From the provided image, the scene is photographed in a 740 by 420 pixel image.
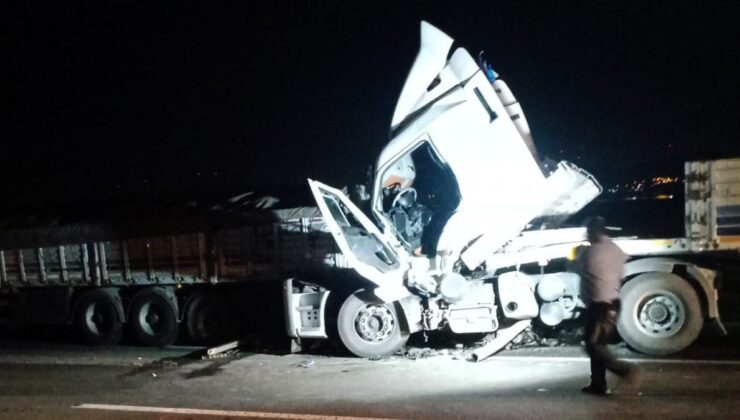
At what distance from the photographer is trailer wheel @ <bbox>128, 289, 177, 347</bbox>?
11266 millimetres

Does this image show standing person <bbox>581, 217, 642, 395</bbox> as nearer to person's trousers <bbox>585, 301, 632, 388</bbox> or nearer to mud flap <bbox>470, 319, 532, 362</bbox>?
person's trousers <bbox>585, 301, 632, 388</bbox>

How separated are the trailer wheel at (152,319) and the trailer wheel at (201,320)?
10.2 inches

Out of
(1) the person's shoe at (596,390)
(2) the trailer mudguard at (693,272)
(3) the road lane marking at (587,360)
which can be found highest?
(2) the trailer mudguard at (693,272)

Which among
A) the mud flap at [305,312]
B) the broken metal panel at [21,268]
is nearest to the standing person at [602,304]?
the mud flap at [305,312]

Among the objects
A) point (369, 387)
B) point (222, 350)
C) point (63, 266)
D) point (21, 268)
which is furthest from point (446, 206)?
point (21, 268)

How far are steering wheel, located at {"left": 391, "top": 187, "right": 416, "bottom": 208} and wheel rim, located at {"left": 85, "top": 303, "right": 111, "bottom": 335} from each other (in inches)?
242

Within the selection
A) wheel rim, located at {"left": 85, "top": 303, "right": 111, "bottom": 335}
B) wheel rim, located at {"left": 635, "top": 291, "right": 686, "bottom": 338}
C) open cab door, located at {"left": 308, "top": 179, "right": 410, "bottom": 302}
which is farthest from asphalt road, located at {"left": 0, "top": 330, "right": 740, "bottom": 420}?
wheel rim, located at {"left": 85, "top": 303, "right": 111, "bottom": 335}

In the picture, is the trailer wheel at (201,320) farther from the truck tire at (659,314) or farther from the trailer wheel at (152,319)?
the truck tire at (659,314)

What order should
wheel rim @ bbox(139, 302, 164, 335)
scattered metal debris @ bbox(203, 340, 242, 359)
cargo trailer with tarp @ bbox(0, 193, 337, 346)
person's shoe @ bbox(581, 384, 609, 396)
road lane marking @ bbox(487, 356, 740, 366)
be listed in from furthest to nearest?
wheel rim @ bbox(139, 302, 164, 335) < cargo trailer with tarp @ bbox(0, 193, 337, 346) < scattered metal debris @ bbox(203, 340, 242, 359) < road lane marking @ bbox(487, 356, 740, 366) < person's shoe @ bbox(581, 384, 609, 396)

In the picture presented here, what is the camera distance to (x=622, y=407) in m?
5.87

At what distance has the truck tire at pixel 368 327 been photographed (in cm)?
892

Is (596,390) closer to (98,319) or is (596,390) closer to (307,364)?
(307,364)

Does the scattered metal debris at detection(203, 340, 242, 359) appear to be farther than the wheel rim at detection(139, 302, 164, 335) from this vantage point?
No

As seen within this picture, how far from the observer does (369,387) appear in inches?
287
